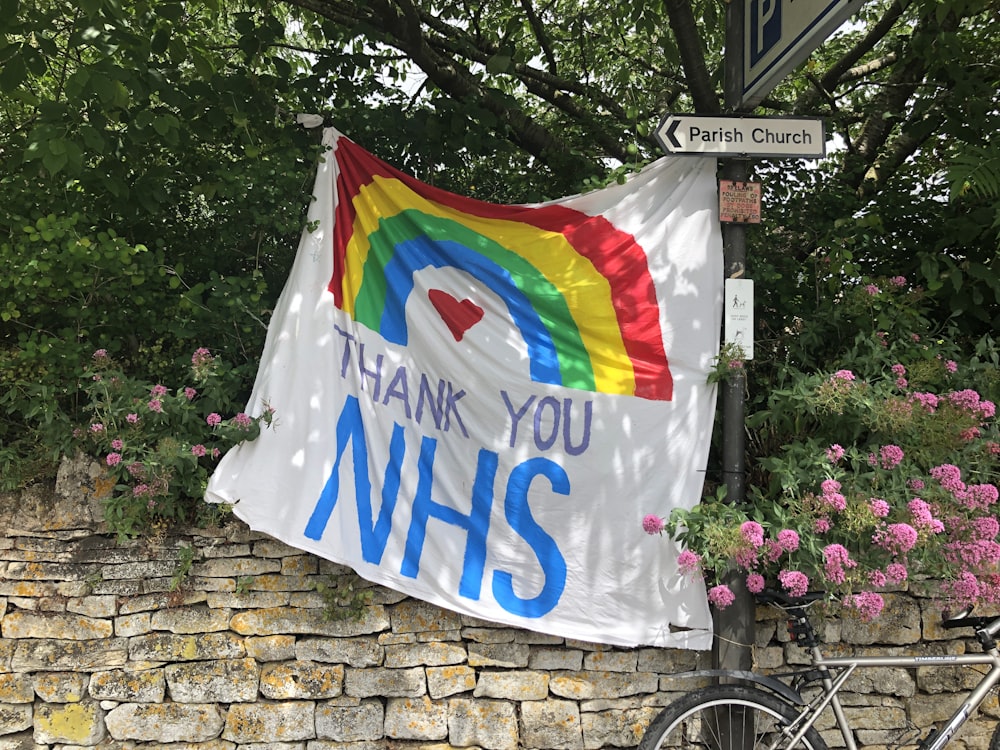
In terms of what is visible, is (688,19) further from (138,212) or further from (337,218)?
(138,212)

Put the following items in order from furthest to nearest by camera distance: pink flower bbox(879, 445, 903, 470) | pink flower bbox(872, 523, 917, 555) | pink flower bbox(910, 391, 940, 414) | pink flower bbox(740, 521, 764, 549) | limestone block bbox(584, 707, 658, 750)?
1. limestone block bbox(584, 707, 658, 750)
2. pink flower bbox(910, 391, 940, 414)
3. pink flower bbox(879, 445, 903, 470)
4. pink flower bbox(740, 521, 764, 549)
5. pink flower bbox(872, 523, 917, 555)

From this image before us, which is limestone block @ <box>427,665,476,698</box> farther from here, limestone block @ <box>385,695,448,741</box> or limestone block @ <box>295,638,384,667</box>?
limestone block @ <box>295,638,384,667</box>

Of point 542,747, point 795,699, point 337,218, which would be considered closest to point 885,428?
point 795,699

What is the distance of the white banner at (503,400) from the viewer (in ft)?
11.0

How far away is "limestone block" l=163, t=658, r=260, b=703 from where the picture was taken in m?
3.38

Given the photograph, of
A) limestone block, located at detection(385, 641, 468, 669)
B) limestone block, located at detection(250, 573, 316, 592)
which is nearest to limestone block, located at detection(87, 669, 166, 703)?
limestone block, located at detection(250, 573, 316, 592)

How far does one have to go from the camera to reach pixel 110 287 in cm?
380

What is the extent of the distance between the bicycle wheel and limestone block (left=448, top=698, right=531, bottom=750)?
630 mm

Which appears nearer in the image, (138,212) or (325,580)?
(325,580)

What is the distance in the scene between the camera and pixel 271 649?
3404 mm

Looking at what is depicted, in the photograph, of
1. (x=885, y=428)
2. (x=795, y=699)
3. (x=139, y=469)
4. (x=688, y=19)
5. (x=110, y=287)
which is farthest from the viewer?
(x=688, y=19)

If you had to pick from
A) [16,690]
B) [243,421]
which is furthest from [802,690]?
[16,690]

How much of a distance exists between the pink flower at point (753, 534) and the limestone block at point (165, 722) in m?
2.45

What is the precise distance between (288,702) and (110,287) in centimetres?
222
